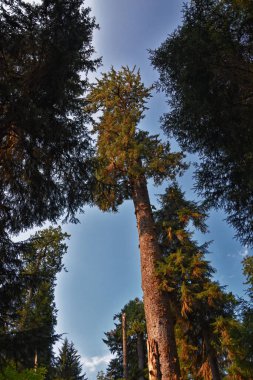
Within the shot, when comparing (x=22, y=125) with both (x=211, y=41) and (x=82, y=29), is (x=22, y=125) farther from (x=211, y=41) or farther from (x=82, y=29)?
(x=211, y=41)

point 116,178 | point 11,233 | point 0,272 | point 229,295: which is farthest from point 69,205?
point 229,295

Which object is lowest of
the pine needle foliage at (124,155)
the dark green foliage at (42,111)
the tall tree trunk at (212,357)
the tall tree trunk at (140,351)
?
the tall tree trunk at (212,357)

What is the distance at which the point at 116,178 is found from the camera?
39.4 ft

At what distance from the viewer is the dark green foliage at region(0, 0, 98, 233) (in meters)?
5.77

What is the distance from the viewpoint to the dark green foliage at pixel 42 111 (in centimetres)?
577

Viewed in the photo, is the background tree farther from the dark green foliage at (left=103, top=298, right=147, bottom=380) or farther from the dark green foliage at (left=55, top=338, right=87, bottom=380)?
the dark green foliage at (left=55, top=338, right=87, bottom=380)

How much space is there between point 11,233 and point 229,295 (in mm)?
7172

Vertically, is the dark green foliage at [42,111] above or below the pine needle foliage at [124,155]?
below

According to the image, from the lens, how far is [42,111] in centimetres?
588

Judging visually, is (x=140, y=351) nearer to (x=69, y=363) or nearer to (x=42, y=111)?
(x=69, y=363)

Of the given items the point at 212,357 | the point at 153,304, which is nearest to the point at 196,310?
the point at 212,357

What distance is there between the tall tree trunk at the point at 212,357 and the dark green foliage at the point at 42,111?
713 centimetres

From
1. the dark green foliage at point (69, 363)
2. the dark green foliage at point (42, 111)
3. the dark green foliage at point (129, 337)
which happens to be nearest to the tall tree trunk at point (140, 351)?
the dark green foliage at point (129, 337)

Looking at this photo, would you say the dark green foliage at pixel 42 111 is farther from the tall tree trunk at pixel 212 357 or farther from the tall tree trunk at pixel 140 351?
the tall tree trunk at pixel 140 351
